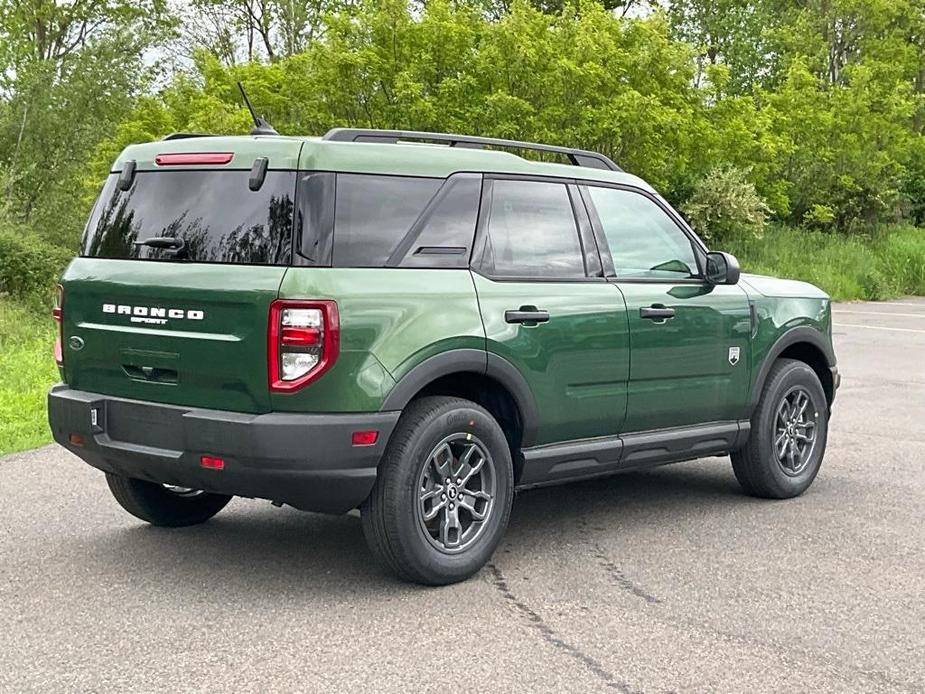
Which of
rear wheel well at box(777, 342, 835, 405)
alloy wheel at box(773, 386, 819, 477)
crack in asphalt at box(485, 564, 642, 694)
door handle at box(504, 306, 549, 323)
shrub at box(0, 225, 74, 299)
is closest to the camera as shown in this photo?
crack in asphalt at box(485, 564, 642, 694)

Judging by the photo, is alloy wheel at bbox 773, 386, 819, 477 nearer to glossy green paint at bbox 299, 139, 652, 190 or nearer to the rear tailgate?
glossy green paint at bbox 299, 139, 652, 190

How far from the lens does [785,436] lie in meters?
6.99

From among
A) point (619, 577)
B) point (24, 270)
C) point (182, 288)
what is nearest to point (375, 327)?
point (182, 288)

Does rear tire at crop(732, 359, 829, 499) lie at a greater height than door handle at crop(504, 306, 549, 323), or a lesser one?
lesser

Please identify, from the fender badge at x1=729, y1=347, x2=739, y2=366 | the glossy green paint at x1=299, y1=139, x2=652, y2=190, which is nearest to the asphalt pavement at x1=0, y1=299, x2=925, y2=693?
the fender badge at x1=729, y1=347, x2=739, y2=366

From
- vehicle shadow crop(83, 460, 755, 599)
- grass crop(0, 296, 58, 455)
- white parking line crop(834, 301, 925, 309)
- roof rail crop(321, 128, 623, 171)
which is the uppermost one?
roof rail crop(321, 128, 623, 171)

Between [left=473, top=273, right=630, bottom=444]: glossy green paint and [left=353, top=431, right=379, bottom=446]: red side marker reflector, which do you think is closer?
[left=353, top=431, right=379, bottom=446]: red side marker reflector

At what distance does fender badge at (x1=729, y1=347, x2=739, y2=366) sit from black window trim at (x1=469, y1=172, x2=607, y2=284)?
1.01 metres

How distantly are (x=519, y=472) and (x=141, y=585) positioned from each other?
67.2 inches

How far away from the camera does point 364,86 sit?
75.8 feet

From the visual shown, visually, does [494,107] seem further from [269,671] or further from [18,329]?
[269,671]

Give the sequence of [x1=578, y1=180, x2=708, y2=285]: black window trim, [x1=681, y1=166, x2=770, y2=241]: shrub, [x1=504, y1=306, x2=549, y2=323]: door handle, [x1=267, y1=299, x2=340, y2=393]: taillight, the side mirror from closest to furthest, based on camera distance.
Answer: [x1=267, y1=299, x2=340, y2=393]: taillight → [x1=504, y1=306, x2=549, y2=323]: door handle → [x1=578, y1=180, x2=708, y2=285]: black window trim → the side mirror → [x1=681, y1=166, x2=770, y2=241]: shrub

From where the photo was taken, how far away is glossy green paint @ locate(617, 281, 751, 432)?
5.99 meters

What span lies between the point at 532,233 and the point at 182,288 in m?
1.66
